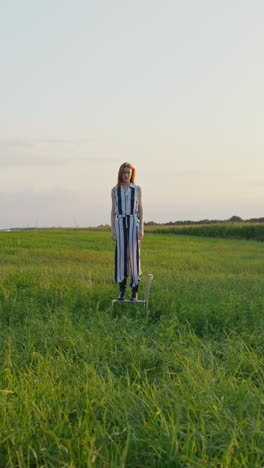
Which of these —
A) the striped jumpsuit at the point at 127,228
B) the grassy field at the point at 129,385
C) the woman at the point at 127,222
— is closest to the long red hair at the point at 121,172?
the woman at the point at 127,222

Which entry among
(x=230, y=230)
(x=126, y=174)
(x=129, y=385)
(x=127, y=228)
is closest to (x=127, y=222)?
(x=127, y=228)

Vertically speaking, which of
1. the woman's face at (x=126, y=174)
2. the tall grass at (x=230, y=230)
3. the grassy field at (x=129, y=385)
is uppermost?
the woman's face at (x=126, y=174)

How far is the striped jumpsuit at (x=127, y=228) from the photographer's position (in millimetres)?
9180

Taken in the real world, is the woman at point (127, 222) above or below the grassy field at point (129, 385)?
above

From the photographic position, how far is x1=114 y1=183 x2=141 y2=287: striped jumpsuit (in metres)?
9.18

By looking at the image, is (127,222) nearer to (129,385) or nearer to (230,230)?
(129,385)

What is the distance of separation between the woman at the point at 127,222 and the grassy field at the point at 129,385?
0.73 metres

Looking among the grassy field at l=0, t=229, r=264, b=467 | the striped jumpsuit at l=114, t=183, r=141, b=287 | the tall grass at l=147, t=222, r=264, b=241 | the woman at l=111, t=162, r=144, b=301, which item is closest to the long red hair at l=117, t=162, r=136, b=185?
the woman at l=111, t=162, r=144, b=301

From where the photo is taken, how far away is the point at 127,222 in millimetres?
9227

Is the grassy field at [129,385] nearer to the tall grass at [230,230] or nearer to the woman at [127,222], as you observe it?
the woman at [127,222]

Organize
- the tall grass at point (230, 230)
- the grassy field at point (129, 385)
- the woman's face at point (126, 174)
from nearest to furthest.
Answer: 1. the grassy field at point (129, 385)
2. the woman's face at point (126, 174)
3. the tall grass at point (230, 230)

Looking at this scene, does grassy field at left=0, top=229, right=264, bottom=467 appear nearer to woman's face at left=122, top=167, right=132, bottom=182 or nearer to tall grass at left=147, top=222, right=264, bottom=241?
woman's face at left=122, top=167, right=132, bottom=182

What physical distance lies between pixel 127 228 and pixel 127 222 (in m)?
0.09

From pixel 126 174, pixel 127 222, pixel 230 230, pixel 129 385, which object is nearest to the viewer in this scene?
pixel 129 385
